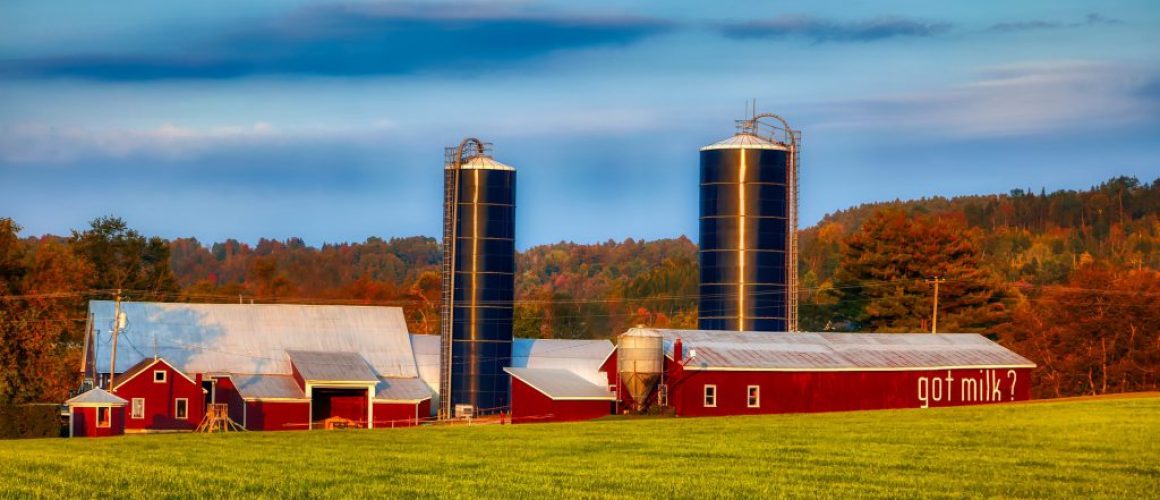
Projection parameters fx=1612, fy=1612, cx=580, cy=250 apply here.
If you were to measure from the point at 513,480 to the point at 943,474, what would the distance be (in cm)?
774

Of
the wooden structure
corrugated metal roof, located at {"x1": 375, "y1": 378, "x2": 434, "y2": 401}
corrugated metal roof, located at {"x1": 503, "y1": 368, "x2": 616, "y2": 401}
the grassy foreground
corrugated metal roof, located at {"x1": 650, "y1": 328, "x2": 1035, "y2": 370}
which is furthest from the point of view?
corrugated metal roof, located at {"x1": 375, "y1": 378, "x2": 434, "y2": 401}

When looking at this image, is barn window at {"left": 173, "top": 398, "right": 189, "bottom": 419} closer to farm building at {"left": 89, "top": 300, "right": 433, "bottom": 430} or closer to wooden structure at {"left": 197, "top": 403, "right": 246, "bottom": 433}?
farm building at {"left": 89, "top": 300, "right": 433, "bottom": 430}

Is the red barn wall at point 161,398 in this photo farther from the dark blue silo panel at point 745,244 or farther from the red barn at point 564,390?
the dark blue silo panel at point 745,244

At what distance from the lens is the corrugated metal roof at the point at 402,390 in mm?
71188

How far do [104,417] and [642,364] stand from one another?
791 inches

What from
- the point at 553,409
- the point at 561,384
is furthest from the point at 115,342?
the point at 561,384

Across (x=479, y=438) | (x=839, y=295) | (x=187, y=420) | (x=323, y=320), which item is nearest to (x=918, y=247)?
(x=839, y=295)

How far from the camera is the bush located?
58.0m

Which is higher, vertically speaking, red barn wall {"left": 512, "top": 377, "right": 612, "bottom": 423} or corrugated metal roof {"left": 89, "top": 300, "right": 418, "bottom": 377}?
corrugated metal roof {"left": 89, "top": 300, "right": 418, "bottom": 377}

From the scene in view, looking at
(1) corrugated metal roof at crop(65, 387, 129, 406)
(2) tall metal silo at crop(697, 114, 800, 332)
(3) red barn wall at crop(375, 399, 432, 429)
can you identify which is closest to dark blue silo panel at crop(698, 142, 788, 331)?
(2) tall metal silo at crop(697, 114, 800, 332)

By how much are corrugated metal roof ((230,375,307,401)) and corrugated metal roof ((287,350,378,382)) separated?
0.82 m

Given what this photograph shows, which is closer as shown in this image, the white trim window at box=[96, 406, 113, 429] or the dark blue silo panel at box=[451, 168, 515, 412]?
the white trim window at box=[96, 406, 113, 429]

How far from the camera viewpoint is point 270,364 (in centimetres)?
7150

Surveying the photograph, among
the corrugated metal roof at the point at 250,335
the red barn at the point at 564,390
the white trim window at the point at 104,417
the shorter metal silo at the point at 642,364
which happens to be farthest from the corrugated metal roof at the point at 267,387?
the shorter metal silo at the point at 642,364
